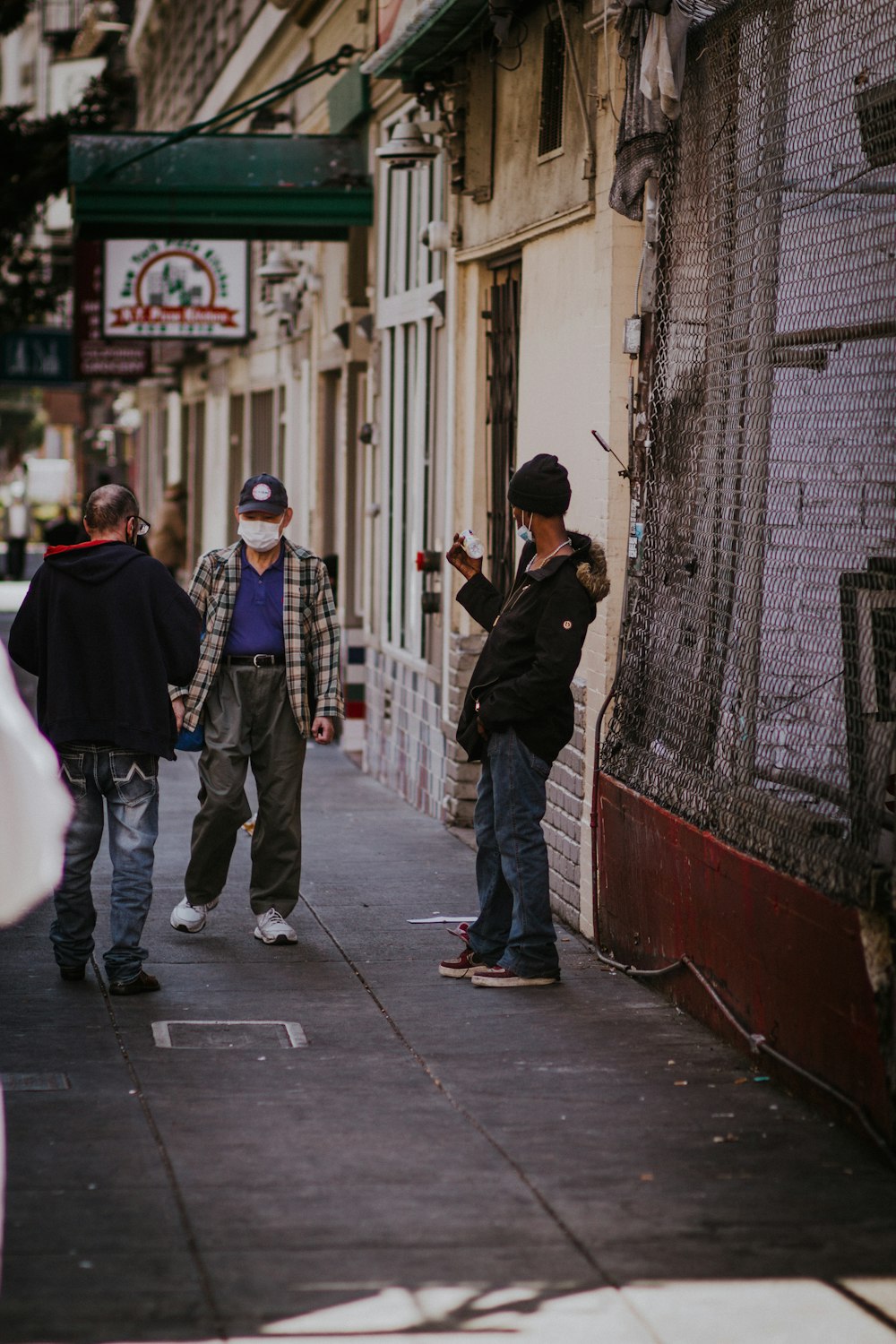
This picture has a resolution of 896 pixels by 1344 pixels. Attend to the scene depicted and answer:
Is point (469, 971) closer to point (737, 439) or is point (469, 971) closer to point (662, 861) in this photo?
point (662, 861)

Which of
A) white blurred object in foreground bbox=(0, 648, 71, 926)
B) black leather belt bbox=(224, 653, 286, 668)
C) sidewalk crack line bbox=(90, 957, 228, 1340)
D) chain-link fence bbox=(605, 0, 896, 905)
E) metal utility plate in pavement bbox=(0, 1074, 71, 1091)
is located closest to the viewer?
white blurred object in foreground bbox=(0, 648, 71, 926)

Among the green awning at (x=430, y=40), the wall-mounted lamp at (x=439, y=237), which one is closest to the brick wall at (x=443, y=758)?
the wall-mounted lamp at (x=439, y=237)

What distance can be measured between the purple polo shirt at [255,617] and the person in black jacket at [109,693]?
79cm

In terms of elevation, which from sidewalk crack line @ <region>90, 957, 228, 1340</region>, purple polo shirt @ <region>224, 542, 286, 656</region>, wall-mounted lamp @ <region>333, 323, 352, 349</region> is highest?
wall-mounted lamp @ <region>333, 323, 352, 349</region>

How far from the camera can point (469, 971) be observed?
25.0 feet

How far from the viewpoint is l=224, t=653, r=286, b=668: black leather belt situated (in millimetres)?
8273

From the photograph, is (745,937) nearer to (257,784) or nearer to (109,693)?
(109,693)

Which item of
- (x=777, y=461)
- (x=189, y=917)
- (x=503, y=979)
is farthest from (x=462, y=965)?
(x=777, y=461)

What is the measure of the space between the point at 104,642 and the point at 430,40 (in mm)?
4559

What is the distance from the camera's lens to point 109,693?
23.9 ft

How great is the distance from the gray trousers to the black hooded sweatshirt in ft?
2.93

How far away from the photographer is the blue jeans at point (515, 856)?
7.41m

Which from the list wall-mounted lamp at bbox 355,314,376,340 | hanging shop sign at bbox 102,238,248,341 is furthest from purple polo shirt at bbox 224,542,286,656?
hanging shop sign at bbox 102,238,248,341

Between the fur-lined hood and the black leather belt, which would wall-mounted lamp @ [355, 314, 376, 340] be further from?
the fur-lined hood
